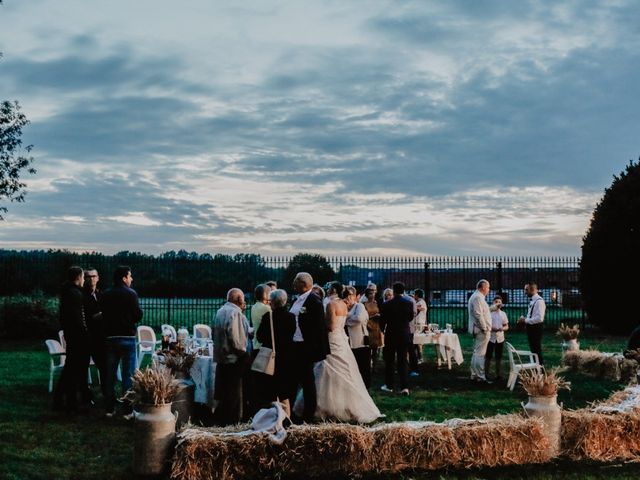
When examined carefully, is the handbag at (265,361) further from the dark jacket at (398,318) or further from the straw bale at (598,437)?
the dark jacket at (398,318)

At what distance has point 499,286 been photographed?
26.8 meters

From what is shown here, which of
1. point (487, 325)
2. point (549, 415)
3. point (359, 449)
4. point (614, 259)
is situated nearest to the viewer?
point (359, 449)

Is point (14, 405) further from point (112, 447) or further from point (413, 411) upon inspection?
point (413, 411)

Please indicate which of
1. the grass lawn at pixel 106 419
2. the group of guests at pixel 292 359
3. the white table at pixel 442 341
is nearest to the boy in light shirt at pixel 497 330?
the grass lawn at pixel 106 419

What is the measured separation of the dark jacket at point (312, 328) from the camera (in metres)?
9.41

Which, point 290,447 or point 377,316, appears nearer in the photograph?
point 290,447

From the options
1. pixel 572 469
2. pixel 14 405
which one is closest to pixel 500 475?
pixel 572 469

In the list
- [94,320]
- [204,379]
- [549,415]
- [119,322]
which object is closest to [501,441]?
[549,415]

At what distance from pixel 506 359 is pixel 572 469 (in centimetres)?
1056

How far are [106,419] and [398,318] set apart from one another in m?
5.35

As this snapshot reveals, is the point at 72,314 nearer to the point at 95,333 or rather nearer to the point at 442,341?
the point at 95,333

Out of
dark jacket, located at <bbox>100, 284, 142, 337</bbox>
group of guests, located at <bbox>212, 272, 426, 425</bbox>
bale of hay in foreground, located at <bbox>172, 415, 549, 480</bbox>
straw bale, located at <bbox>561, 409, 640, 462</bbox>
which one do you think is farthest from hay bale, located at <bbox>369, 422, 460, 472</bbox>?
dark jacket, located at <bbox>100, 284, 142, 337</bbox>

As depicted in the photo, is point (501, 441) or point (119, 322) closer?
point (501, 441)

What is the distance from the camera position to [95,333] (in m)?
11.4
